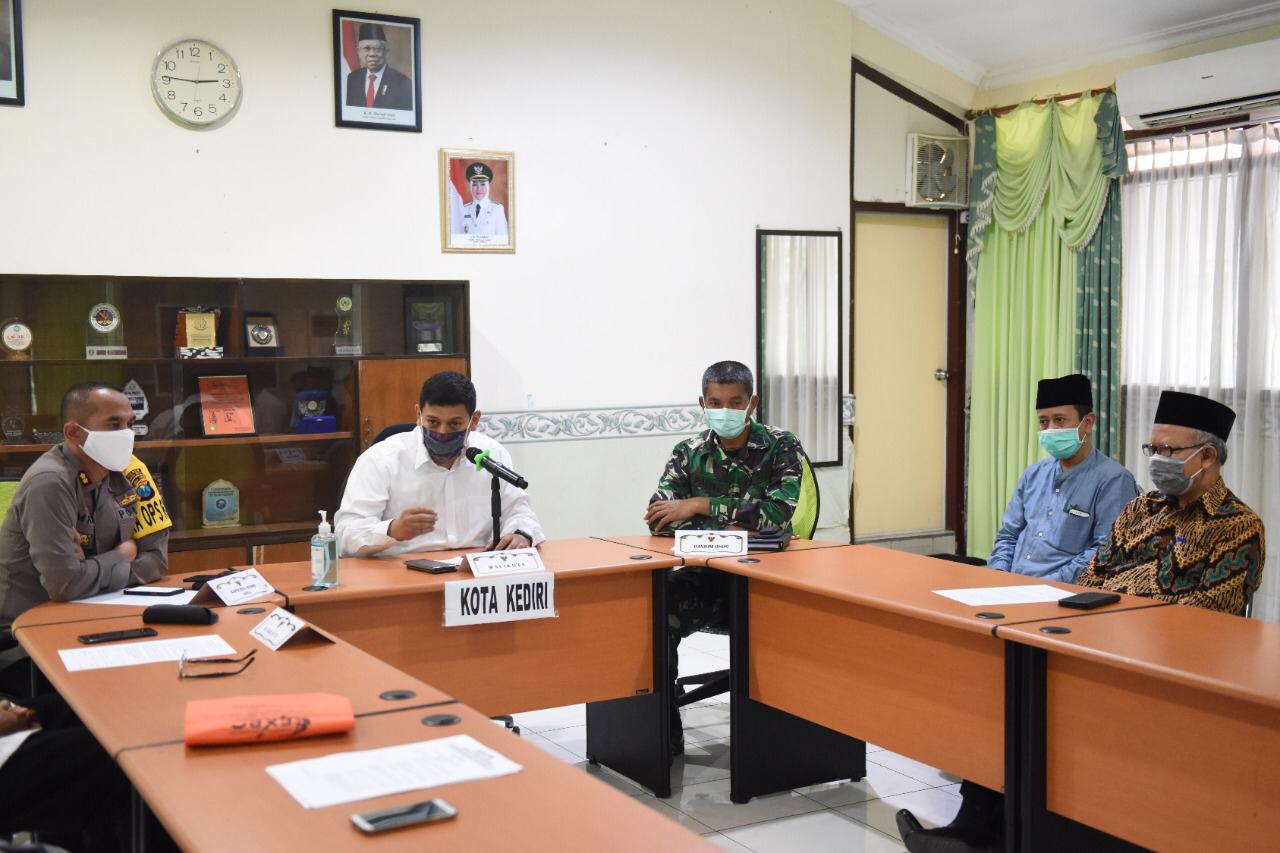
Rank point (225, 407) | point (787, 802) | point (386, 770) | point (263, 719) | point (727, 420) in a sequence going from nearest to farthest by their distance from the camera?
point (386, 770), point (263, 719), point (787, 802), point (727, 420), point (225, 407)

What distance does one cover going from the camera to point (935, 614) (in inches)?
112

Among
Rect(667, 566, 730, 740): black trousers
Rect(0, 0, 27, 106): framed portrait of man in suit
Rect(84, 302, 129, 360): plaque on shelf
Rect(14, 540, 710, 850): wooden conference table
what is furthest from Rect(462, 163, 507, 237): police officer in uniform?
Rect(14, 540, 710, 850): wooden conference table

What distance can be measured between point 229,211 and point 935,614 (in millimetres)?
3679

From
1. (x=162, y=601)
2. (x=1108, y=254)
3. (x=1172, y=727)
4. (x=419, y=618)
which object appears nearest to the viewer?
(x=1172, y=727)

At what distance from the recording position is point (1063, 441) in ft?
13.2

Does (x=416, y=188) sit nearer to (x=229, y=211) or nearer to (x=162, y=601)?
(x=229, y=211)

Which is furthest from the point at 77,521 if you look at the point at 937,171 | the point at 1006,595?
the point at 937,171

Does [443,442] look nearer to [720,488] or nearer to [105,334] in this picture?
[720,488]

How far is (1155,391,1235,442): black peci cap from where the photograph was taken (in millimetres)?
3172

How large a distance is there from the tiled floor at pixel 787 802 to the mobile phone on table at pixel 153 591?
1360 millimetres

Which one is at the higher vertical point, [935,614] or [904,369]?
[904,369]

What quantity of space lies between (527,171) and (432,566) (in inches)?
114

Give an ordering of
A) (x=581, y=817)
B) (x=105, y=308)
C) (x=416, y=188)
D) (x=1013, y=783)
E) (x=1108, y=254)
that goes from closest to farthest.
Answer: (x=581, y=817) → (x=1013, y=783) → (x=105, y=308) → (x=416, y=188) → (x=1108, y=254)

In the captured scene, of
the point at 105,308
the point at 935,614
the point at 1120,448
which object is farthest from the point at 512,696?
the point at 1120,448
